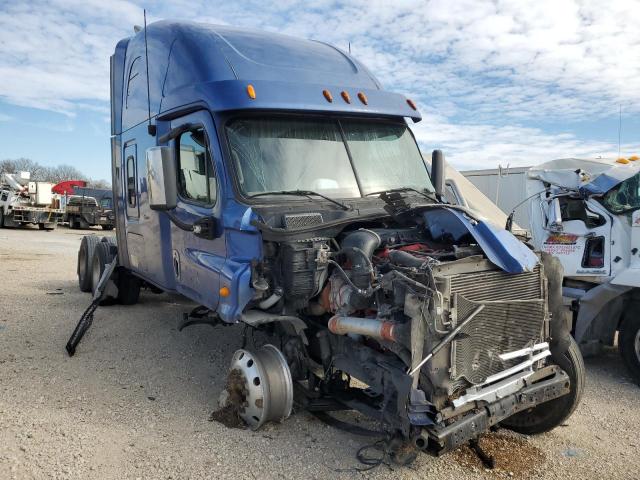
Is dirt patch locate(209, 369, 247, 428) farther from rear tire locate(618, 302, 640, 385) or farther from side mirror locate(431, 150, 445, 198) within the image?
rear tire locate(618, 302, 640, 385)

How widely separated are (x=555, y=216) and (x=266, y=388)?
4.55m

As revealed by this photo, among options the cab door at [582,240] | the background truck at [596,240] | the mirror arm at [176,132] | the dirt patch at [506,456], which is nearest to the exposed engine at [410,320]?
the dirt patch at [506,456]

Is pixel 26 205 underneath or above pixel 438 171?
underneath

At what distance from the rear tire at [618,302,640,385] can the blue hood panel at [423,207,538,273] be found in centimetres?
273

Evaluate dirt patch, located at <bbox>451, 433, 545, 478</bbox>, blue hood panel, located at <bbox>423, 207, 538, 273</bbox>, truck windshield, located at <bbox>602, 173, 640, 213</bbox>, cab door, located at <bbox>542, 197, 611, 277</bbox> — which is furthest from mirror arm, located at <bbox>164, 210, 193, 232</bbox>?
truck windshield, located at <bbox>602, 173, 640, 213</bbox>

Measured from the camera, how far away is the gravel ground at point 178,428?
3809mm

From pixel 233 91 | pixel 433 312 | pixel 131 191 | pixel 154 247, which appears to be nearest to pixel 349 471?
pixel 433 312

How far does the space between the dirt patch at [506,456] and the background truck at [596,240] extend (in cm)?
203

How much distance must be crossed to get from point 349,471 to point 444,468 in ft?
2.15

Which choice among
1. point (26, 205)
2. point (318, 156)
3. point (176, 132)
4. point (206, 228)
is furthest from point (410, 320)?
point (26, 205)

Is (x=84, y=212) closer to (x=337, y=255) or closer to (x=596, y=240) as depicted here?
(x=596, y=240)

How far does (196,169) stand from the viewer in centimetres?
495

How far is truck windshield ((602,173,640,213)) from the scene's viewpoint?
20.6 feet

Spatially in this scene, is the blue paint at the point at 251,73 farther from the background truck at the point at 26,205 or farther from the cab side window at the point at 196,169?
the background truck at the point at 26,205
